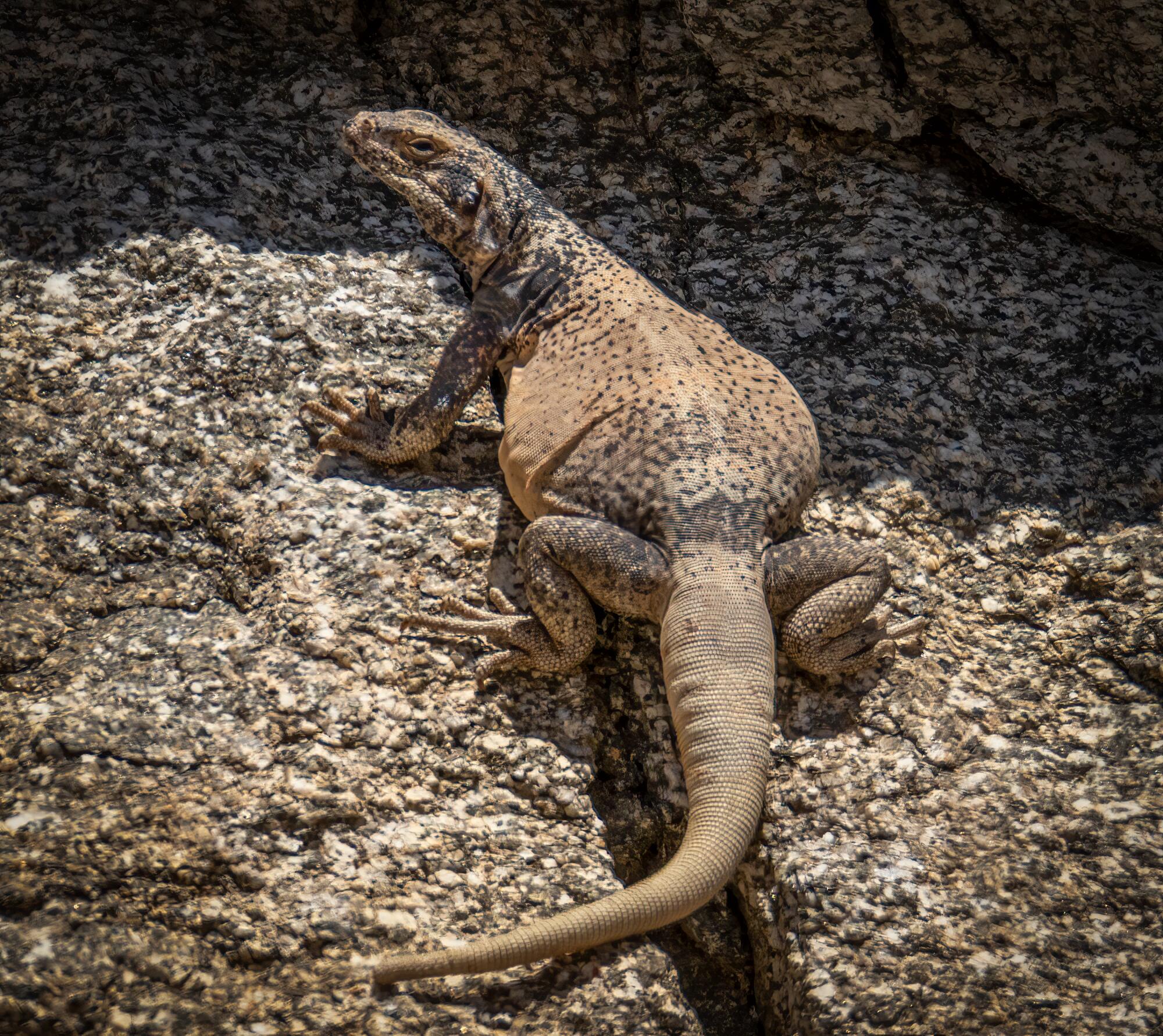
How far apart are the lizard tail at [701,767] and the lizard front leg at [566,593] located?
17 centimetres

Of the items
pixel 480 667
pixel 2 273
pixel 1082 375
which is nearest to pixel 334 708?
pixel 480 667

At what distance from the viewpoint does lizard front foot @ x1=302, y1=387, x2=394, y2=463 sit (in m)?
4.15

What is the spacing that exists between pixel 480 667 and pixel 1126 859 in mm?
2243

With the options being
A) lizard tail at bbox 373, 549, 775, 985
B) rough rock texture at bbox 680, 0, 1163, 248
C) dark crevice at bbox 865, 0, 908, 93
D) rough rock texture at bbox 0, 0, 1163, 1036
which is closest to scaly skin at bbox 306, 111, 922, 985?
lizard tail at bbox 373, 549, 775, 985

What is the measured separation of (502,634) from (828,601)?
1197mm

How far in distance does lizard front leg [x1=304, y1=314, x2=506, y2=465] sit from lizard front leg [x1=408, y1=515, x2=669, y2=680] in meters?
0.74

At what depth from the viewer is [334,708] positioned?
3.47 metres

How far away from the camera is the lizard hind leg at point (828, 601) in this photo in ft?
12.1

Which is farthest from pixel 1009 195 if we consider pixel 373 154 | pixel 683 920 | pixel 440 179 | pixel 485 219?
pixel 683 920

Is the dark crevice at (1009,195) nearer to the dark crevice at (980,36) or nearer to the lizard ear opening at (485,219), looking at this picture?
the dark crevice at (980,36)

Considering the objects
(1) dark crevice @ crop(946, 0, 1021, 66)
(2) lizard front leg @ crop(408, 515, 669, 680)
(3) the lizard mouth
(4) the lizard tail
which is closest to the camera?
(4) the lizard tail

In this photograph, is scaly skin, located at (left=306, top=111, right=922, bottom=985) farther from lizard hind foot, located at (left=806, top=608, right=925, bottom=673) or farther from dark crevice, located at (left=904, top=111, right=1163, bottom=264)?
dark crevice, located at (left=904, top=111, right=1163, bottom=264)

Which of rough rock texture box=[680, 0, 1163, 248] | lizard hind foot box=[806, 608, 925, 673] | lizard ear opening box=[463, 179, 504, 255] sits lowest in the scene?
lizard hind foot box=[806, 608, 925, 673]

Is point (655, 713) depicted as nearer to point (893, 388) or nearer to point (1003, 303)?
point (893, 388)
